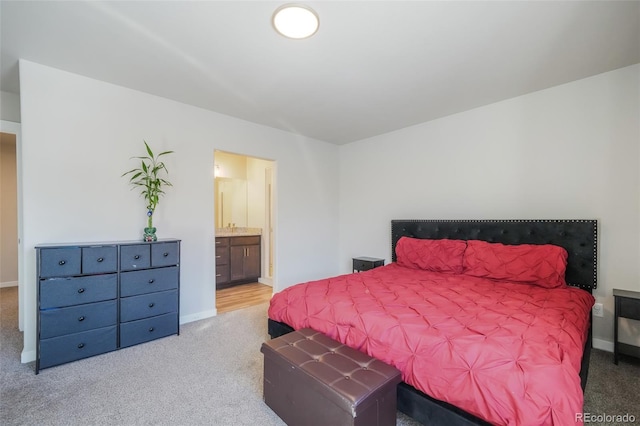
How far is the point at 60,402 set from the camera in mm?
1847

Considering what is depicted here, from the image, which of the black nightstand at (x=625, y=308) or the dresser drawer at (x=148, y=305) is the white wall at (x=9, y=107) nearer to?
the dresser drawer at (x=148, y=305)

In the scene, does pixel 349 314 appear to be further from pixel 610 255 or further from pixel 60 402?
pixel 610 255

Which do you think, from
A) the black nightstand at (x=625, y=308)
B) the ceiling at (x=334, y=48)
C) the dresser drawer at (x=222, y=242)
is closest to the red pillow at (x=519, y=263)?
the black nightstand at (x=625, y=308)

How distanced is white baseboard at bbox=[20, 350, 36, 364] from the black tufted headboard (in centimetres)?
420

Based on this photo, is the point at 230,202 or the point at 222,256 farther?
the point at 230,202

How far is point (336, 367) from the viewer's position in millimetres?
1509

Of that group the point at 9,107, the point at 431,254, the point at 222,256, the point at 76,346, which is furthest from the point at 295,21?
the point at 222,256

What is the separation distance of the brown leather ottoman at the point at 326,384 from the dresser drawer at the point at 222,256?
3.21 metres

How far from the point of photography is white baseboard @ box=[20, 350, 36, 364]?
7.71 feet

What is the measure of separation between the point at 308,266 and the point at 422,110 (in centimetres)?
285

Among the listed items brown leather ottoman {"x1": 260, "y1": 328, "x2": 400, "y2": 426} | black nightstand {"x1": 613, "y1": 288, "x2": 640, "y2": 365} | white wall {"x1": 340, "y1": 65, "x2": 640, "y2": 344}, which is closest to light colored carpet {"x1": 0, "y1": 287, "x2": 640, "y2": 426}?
black nightstand {"x1": 613, "y1": 288, "x2": 640, "y2": 365}

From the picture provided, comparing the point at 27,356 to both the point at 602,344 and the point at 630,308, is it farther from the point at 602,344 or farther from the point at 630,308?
the point at 602,344

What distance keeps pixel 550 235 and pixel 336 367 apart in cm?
258

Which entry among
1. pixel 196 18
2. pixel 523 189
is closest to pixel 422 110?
pixel 523 189
